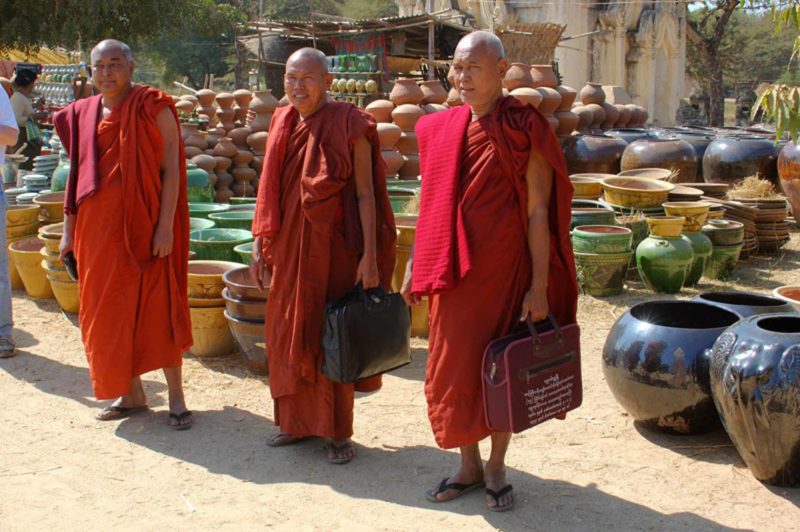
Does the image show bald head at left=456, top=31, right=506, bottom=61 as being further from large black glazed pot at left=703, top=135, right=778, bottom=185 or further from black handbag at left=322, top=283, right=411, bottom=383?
large black glazed pot at left=703, top=135, right=778, bottom=185

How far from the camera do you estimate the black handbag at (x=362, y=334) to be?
3.40 meters

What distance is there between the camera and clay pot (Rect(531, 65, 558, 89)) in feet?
35.5

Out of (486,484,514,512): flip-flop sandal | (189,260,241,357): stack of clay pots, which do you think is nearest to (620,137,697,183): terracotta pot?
(189,260,241,357): stack of clay pots

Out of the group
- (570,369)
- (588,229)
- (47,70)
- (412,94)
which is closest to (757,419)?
(570,369)

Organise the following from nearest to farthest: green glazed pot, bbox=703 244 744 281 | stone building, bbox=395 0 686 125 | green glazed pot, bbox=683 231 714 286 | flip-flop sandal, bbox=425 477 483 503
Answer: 1. flip-flop sandal, bbox=425 477 483 503
2. green glazed pot, bbox=683 231 714 286
3. green glazed pot, bbox=703 244 744 281
4. stone building, bbox=395 0 686 125

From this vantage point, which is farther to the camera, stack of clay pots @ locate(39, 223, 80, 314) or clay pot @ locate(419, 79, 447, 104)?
clay pot @ locate(419, 79, 447, 104)

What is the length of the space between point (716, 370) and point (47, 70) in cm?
1715

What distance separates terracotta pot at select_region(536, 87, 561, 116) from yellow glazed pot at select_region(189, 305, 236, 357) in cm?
644

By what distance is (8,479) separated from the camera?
353cm

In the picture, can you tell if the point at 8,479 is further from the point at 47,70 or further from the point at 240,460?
the point at 47,70

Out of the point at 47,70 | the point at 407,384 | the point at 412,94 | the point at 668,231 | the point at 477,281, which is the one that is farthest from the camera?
the point at 47,70

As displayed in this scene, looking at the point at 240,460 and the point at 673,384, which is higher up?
the point at 673,384

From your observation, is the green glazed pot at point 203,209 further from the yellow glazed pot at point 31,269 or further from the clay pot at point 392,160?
the clay pot at point 392,160

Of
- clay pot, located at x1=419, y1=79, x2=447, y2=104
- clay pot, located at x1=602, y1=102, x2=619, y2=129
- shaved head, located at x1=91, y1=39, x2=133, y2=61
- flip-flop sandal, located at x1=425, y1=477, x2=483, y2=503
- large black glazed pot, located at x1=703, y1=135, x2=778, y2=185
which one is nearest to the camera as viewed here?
flip-flop sandal, located at x1=425, y1=477, x2=483, y2=503
